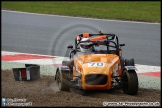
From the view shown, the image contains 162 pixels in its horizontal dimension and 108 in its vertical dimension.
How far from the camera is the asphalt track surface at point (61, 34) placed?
1377cm

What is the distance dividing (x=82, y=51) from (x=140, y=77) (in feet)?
6.39

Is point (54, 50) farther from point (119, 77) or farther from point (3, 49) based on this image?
point (119, 77)

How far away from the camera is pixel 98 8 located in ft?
71.3

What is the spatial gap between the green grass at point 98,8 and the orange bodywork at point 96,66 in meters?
10.6

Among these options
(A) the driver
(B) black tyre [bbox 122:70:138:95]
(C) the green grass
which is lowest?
(B) black tyre [bbox 122:70:138:95]

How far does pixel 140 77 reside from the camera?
10828 millimetres

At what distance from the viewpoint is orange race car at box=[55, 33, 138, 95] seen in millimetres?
8703

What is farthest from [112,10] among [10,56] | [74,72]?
[74,72]

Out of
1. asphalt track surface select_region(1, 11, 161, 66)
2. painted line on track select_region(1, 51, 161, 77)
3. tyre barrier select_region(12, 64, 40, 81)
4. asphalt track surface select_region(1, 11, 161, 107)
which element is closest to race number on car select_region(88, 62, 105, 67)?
asphalt track surface select_region(1, 11, 161, 107)

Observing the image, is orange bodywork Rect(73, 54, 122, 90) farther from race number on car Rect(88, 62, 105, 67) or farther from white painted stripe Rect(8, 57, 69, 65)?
white painted stripe Rect(8, 57, 69, 65)

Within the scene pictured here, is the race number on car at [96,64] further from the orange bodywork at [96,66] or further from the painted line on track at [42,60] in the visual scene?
the painted line on track at [42,60]

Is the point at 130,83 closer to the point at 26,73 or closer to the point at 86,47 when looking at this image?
the point at 86,47

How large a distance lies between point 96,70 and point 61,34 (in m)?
7.98

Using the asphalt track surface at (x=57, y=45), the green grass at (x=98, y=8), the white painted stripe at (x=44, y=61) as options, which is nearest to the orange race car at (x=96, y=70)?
the asphalt track surface at (x=57, y=45)
